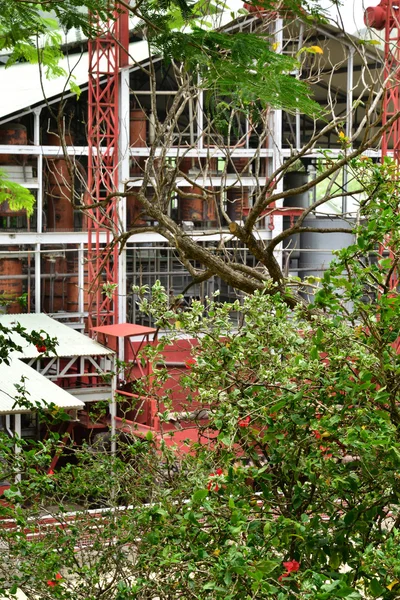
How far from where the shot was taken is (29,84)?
2198 centimetres

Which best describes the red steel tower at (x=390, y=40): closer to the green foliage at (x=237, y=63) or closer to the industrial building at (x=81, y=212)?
the industrial building at (x=81, y=212)

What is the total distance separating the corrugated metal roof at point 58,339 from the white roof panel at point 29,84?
14.2ft

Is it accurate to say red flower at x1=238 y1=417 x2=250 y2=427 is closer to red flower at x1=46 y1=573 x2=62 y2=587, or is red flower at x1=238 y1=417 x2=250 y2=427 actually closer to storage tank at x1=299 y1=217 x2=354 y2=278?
red flower at x1=46 y1=573 x2=62 y2=587

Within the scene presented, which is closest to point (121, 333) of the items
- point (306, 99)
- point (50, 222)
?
point (50, 222)

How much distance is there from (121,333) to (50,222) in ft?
20.4

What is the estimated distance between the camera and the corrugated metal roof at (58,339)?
56.4ft

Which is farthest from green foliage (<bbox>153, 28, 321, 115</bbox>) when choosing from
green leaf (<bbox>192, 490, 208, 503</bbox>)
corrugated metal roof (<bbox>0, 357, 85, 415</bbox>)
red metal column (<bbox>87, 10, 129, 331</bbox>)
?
red metal column (<bbox>87, 10, 129, 331</bbox>)

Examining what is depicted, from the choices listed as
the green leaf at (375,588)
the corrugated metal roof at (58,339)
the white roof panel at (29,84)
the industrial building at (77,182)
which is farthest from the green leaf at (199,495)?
the white roof panel at (29,84)

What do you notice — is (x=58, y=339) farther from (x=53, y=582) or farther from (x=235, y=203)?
(x=53, y=582)

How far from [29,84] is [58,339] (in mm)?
Answer: 6646

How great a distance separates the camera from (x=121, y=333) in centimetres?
1759

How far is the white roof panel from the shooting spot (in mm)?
20781

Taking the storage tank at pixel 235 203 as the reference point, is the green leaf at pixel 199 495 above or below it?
below

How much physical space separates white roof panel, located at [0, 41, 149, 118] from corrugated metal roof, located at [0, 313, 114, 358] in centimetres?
432
